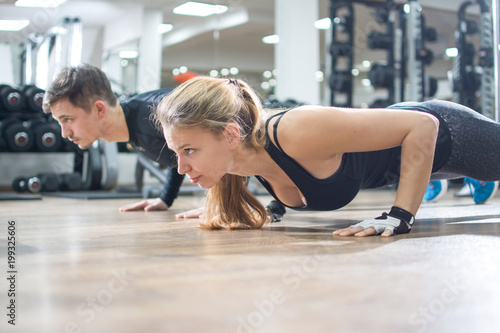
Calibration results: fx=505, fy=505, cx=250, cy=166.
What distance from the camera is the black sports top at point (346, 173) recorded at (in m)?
1.38

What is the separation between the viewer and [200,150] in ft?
4.29

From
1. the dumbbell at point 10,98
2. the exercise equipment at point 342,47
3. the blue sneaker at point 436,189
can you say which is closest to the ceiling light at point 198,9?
the exercise equipment at point 342,47

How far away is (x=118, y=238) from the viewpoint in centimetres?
137

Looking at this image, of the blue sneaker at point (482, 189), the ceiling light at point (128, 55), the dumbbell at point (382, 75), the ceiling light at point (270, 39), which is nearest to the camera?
the blue sneaker at point (482, 189)

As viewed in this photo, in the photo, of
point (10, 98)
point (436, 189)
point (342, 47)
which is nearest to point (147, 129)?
point (436, 189)

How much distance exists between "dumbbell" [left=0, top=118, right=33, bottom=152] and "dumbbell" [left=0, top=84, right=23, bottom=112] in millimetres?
173

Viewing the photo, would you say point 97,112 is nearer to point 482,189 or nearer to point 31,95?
point 482,189

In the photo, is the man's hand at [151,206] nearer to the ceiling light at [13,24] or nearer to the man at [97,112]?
the man at [97,112]

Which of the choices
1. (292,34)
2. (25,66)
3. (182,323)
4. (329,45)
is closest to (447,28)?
(292,34)

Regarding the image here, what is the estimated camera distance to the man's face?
1984mm

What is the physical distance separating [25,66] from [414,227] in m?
4.96

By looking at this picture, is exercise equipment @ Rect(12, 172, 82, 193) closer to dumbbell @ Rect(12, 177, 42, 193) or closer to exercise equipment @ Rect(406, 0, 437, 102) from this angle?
dumbbell @ Rect(12, 177, 42, 193)

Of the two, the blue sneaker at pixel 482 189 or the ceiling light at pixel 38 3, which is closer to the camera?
the blue sneaker at pixel 482 189

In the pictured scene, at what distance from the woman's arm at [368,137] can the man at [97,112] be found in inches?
30.8
